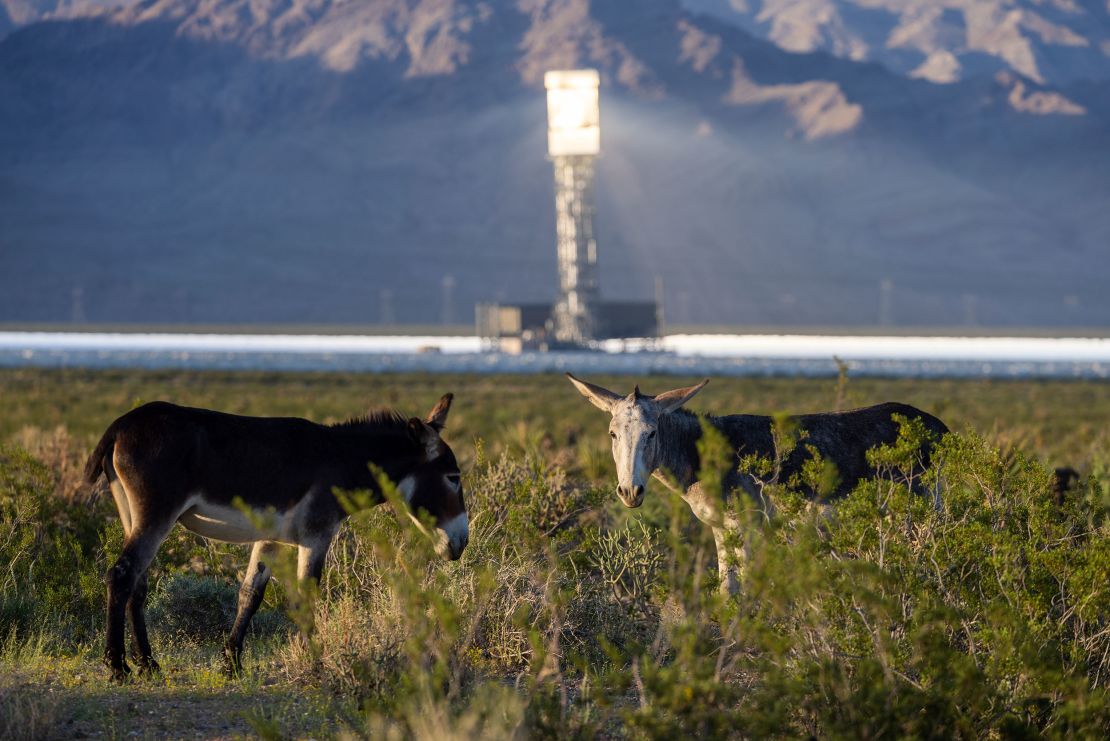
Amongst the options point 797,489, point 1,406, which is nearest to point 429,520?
point 797,489

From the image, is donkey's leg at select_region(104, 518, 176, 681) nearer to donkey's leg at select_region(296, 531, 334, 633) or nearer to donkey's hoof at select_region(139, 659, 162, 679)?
donkey's hoof at select_region(139, 659, 162, 679)

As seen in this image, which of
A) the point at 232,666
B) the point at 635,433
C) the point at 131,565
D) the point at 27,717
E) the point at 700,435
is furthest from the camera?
the point at 700,435

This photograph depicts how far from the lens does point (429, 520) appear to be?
27.4 ft

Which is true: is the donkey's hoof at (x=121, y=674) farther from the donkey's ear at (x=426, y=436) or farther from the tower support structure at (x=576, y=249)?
the tower support structure at (x=576, y=249)

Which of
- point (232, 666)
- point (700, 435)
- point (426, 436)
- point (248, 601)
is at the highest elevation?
point (426, 436)

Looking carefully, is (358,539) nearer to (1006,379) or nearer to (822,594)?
(822,594)

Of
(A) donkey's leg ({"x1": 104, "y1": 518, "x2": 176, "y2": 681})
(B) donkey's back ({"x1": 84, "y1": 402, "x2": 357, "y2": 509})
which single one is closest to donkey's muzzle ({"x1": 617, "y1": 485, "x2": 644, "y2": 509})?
(B) donkey's back ({"x1": 84, "y1": 402, "x2": 357, "y2": 509})

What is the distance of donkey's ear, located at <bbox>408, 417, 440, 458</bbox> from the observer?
10203 millimetres

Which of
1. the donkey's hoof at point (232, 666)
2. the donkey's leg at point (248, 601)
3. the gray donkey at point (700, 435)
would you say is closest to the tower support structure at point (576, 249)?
the gray donkey at point (700, 435)

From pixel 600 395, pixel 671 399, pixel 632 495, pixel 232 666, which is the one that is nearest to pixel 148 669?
pixel 232 666

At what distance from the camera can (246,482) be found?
9.66 metres

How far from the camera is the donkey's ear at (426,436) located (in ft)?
33.5

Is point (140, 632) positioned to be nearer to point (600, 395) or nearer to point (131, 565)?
point (131, 565)

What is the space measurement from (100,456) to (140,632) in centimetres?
111
